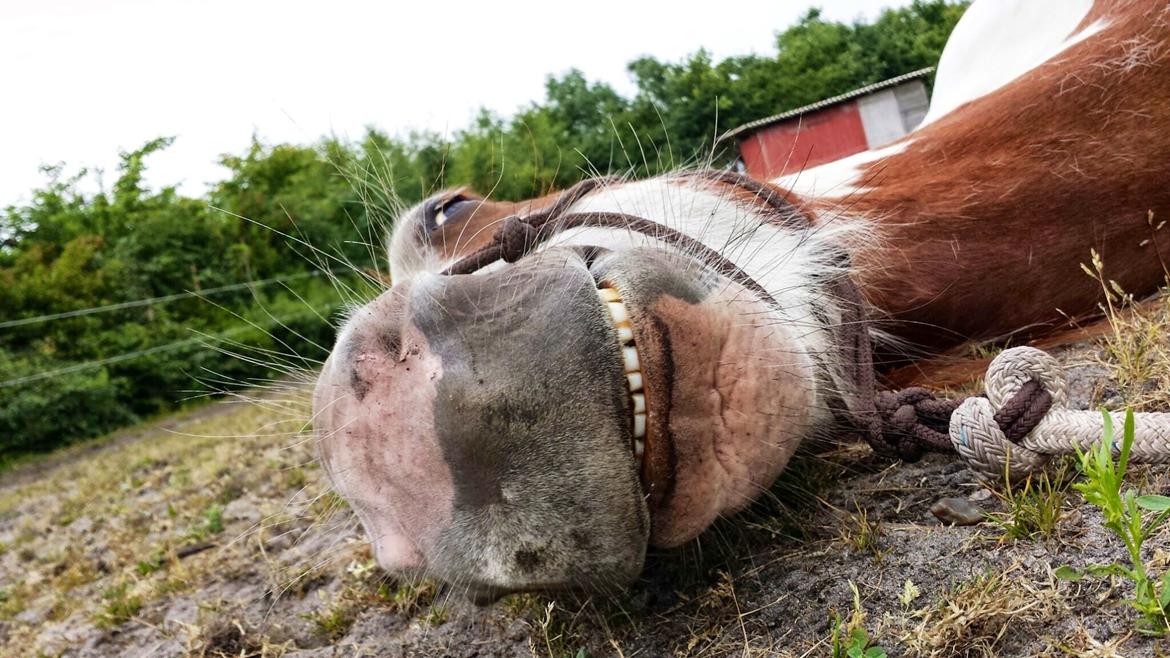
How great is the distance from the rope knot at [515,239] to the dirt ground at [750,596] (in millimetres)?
463

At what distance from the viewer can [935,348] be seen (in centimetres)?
191

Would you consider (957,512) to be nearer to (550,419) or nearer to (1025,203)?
(550,419)

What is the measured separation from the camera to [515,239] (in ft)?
4.85

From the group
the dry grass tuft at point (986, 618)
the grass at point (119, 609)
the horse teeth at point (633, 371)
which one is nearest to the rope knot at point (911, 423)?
the dry grass tuft at point (986, 618)

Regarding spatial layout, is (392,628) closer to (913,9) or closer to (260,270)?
(260,270)

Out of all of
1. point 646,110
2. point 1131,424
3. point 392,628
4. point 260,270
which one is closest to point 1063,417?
point 1131,424

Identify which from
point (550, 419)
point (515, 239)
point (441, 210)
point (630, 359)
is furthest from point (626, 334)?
point (441, 210)

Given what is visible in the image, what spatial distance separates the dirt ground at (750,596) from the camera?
1102 millimetres

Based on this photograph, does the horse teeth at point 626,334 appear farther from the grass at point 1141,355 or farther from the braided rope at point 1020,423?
the grass at point 1141,355

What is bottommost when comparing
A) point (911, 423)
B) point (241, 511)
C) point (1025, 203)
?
point (241, 511)

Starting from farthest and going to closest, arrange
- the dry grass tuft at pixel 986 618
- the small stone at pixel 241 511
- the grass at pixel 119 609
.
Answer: the small stone at pixel 241 511
the grass at pixel 119 609
the dry grass tuft at pixel 986 618

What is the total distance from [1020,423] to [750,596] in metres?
0.48

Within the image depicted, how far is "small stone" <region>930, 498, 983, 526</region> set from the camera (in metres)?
1.36

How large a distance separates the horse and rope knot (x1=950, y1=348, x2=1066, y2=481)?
0.21 m
